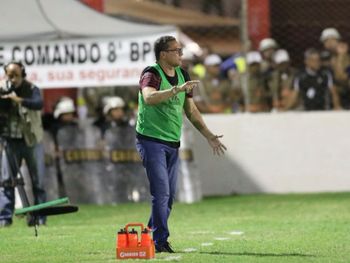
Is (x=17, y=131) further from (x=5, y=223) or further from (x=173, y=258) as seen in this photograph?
Answer: (x=173, y=258)

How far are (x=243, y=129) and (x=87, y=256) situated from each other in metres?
9.70

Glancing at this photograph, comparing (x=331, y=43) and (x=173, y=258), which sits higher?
(x=331, y=43)

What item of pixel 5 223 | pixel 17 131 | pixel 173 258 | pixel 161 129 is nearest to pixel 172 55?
pixel 161 129

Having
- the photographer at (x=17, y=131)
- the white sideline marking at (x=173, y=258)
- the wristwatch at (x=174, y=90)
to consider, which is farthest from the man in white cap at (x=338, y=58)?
the white sideline marking at (x=173, y=258)

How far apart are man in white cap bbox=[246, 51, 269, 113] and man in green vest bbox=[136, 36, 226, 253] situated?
9096 millimetres

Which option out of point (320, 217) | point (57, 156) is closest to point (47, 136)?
point (57, 156)

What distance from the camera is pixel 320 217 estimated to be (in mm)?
16453

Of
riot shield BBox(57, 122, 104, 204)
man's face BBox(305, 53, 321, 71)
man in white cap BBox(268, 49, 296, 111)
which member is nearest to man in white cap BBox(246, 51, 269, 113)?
man in white cap BBox(268, 49, 296, 111)

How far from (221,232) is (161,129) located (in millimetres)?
3024

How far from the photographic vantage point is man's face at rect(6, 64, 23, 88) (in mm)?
16156

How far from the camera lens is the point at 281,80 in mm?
20875

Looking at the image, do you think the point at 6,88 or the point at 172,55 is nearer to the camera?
the point at 172,55

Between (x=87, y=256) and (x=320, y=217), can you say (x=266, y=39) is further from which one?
(x=87, y=256)

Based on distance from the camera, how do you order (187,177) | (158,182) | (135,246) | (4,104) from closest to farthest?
(135,246), (158,182), (4,104), (187,177)
